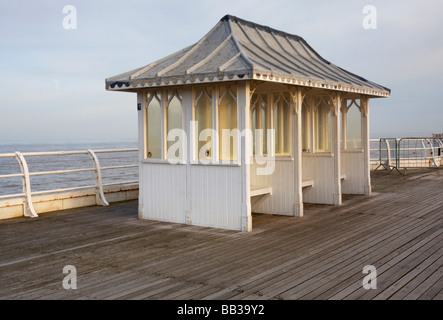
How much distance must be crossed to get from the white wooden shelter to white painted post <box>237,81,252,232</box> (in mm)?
15

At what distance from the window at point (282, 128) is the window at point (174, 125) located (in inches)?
92.0

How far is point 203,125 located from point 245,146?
3.25 ft

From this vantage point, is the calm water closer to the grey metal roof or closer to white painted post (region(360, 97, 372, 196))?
the grey metal roof

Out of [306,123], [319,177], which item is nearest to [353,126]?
[306,123]

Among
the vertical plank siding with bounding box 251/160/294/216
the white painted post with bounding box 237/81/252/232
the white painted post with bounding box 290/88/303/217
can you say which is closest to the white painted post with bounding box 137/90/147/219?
the white painted post with bounding box 237/81/252/232

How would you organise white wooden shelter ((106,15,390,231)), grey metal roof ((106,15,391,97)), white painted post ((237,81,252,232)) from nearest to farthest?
grey metal roof ((106,15,391,97)) < white painted post ((237,81,252,232)) < white wooden shelter ((106,15,390,231))

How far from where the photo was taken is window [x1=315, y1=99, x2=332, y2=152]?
10758mm

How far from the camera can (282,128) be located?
9.59 meters

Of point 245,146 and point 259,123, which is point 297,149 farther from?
point 245,146

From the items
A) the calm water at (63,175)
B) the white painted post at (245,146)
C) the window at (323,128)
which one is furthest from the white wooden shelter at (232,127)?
the calm water at (63,175)

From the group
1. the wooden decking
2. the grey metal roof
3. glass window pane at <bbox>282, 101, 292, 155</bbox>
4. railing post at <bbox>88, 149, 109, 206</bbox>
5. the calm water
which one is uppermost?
the grey metal roof

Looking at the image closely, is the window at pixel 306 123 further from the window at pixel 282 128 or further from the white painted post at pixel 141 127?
the white painted post at pixel 141 127

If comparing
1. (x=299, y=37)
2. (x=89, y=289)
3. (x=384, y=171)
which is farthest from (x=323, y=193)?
(x=384, y=171)

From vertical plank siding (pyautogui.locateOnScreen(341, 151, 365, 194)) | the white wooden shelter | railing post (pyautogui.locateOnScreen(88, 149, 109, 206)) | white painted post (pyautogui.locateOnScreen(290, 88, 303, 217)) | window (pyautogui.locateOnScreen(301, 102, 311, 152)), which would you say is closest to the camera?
the white wooden shelter
